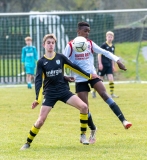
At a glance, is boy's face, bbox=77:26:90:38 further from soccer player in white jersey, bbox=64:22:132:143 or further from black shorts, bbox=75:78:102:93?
black shorts, bbox=75:78:102:93

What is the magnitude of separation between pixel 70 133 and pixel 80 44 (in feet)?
6.35

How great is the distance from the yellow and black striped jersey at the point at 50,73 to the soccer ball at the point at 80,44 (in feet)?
1.41

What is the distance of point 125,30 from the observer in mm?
25562

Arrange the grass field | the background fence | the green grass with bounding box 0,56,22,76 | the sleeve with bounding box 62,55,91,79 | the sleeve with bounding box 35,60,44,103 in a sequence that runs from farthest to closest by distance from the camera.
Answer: the background fence < the green grass with bounding box 0,56,22,76 < the sleeve with bounding box 62,55,91,79 < the sleeve with bounding box 35,60,44,103 < the grass field

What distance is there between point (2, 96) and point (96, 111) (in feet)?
15.6

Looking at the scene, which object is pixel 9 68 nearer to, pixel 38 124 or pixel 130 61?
pixel 130 61

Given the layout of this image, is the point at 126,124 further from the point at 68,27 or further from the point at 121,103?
the point at 68,27

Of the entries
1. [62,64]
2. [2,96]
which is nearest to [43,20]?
[2,96]

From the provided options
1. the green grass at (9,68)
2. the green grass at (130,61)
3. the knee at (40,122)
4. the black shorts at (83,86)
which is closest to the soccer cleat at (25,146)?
the knee at (40,122)

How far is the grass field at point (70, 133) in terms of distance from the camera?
28.7ft

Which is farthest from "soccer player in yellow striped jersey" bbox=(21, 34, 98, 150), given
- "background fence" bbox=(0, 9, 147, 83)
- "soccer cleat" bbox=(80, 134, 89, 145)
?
"background fence" bbox=(0, 9, 147, 83)

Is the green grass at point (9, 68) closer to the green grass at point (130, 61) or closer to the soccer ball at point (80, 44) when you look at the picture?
the green grass at point (130, 61)

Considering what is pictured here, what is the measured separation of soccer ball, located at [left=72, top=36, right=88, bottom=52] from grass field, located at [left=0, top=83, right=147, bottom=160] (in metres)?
1.55

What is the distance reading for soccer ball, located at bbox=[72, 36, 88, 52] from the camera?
32.0 ft
